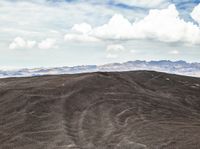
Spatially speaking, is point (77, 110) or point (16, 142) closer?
point (16, 142)

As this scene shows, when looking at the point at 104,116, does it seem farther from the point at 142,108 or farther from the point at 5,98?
the point at 5,98

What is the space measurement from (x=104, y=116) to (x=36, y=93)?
1434cm

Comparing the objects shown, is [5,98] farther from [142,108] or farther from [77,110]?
[142,108]

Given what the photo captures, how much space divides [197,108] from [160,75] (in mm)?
21914

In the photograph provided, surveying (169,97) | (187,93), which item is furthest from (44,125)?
(187,93)

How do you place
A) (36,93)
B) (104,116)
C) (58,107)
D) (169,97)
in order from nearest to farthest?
(104,116)
(58,107)
(36,93)
(169,97)

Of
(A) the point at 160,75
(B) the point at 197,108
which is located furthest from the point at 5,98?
(A) the point at 160,75

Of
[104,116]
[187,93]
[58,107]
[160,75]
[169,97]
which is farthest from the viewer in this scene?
[160,75]

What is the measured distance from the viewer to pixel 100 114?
48.0 m

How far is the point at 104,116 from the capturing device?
47188 millimetres

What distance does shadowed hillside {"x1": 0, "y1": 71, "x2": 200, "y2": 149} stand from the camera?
3738 centimetres

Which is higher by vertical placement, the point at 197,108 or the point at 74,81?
the point at 74,81

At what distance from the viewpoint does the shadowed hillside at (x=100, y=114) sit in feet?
123

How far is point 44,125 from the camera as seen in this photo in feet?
145
